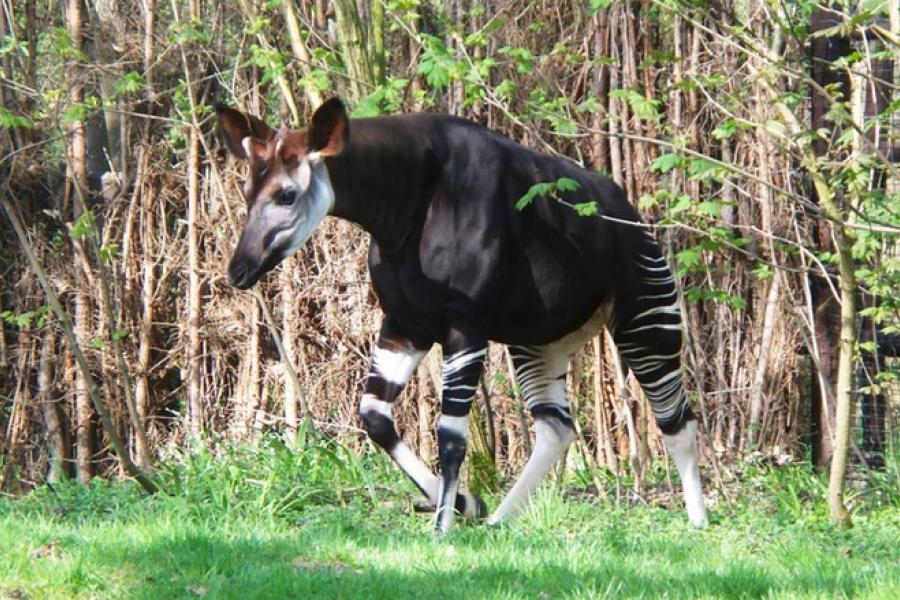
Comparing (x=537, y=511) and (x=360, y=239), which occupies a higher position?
(x=360, y=239)

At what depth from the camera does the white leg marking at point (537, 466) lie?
533cm

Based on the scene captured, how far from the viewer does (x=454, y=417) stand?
4.99 metres

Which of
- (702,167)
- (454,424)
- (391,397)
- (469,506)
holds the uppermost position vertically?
(702,167)

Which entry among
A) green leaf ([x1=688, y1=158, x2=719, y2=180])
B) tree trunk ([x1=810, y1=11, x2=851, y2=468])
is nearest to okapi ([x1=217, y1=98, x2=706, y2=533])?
green leaf ([x1=688, y1=158, x2=719, y2=180])

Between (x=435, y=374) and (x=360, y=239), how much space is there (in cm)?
171

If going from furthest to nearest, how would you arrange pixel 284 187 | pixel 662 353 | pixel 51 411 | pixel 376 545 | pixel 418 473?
pixel 51 411, pixel 662 353, pixel 418 473, pixel 284 187, pixel 376 545

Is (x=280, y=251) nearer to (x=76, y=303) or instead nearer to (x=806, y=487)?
(x=806, y=487)

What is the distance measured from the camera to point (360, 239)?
24.9 feet

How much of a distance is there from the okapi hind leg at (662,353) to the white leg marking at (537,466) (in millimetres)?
449

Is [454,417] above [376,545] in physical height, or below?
above

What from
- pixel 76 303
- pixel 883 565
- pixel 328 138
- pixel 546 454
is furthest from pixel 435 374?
pixel 76 303

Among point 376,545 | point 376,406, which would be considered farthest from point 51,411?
point 376,545

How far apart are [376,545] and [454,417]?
2.72ft

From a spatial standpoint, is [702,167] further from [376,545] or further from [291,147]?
[376,545]
